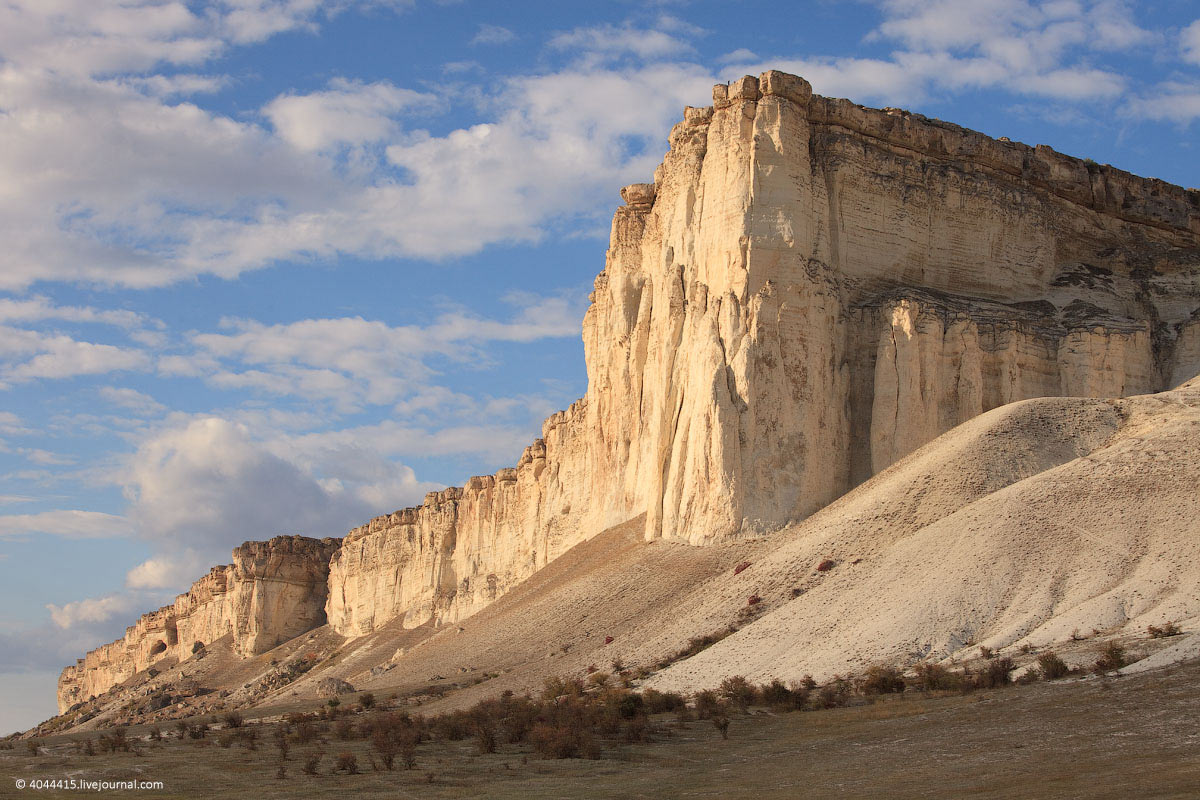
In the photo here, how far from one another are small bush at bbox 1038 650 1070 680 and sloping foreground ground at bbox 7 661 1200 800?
2.07ft

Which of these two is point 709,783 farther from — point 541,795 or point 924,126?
point 924,126

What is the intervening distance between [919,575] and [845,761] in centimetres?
1329

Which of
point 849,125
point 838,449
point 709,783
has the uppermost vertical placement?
point 849,125

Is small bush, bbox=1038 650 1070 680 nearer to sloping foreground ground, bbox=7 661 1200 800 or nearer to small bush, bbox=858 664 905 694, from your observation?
sloping foreground ground, bbox=7 661 1200 800

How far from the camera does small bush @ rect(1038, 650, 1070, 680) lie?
86.8ft

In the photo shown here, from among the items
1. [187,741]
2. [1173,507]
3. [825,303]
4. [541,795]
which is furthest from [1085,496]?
[187,741]

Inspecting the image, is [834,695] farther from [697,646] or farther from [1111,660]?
[697,646]

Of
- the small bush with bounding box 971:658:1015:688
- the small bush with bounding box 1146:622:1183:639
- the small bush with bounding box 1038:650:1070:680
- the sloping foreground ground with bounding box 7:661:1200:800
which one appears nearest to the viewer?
the sloping foreground ground with bounding box 7:661:1200:800

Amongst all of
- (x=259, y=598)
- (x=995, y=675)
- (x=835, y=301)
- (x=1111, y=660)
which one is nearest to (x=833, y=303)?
A: (x=835, y=301)

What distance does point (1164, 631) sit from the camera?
27.6 m

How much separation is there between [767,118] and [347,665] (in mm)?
35705

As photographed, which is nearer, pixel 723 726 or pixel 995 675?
pixel 723 726

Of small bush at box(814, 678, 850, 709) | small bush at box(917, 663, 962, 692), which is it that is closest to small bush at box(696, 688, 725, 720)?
small bush at box(814, 678, 850, 709)

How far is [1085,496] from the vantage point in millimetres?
35625
